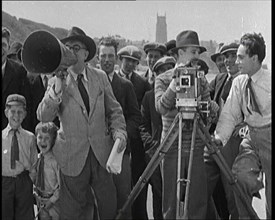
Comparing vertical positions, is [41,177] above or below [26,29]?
below

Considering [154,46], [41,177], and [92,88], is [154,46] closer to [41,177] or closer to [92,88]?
[92,88]

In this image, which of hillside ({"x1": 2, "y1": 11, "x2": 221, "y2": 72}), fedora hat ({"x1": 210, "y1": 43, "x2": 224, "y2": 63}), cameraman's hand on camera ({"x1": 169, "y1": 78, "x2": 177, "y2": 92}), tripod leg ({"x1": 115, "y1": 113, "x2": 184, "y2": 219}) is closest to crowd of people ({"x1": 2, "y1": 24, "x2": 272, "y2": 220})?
cameraman's hand on camera ({"x1": 169, "y1": 78, "x2": 177, "y2": 92})

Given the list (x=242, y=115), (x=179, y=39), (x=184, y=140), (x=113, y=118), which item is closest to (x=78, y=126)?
(x=113, y=118)

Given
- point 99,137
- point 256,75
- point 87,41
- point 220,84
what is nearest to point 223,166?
point 256,75

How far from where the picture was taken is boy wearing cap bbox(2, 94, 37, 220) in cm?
310

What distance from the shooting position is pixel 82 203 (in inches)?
114

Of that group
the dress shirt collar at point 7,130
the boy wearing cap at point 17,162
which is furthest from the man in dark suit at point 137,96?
the dress shirt collar at point 7,130

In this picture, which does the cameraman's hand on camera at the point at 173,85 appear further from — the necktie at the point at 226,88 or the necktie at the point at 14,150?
the necktie at the point at 14,150

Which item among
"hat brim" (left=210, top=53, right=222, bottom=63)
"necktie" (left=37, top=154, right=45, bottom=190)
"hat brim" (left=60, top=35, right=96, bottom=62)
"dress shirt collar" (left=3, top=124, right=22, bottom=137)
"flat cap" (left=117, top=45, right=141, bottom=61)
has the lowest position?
"necktie" (left=37, top=154, right=45, bottom=190)

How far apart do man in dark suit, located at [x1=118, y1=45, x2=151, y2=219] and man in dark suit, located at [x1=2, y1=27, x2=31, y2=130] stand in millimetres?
922

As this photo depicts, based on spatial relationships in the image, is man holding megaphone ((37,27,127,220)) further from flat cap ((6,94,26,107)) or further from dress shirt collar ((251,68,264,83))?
dress shirt collar ((251,68,264,83))

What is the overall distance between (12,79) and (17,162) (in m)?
0.68

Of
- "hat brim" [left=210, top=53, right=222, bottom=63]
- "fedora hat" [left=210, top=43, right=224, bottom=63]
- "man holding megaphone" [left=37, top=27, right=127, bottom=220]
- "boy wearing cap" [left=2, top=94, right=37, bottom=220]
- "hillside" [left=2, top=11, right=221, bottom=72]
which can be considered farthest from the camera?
"hat brim" [left=210, top=53, right=222, bottom=63]

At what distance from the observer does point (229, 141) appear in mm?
3443
